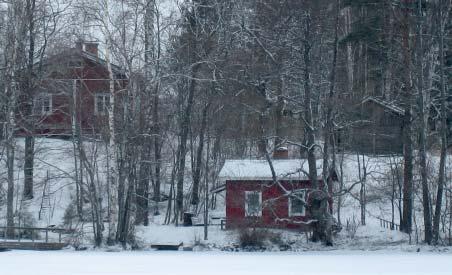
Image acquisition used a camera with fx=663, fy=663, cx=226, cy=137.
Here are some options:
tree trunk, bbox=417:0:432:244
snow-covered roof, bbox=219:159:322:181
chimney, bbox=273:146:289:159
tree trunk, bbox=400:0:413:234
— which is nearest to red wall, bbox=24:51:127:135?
snow-covered roof, bbox=219:159:322:181

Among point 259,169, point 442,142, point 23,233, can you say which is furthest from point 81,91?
point 442,142

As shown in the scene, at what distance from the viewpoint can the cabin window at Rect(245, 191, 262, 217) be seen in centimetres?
2520

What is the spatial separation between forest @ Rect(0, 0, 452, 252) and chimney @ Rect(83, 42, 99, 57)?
352 mm

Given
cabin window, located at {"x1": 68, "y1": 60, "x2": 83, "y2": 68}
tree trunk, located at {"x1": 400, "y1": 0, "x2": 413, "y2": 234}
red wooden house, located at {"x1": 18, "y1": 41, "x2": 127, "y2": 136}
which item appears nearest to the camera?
tree trunk, located at {"x1": 400, "y1": 0, "x2": 413, "y2": 234}

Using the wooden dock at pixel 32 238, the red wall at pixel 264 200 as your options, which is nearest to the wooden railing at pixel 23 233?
the wooden dock at pixel 32 238

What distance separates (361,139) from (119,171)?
37.2 ft

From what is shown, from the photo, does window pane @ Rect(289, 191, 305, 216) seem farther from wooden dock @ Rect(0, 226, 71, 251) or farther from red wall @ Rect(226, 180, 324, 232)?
wooden dock @ Rect(0, 226, 71, 251)

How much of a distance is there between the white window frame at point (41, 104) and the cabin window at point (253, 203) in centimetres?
988

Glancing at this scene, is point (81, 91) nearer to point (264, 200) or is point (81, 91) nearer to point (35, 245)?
point (35, 245)

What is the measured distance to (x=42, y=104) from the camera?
30.6 m

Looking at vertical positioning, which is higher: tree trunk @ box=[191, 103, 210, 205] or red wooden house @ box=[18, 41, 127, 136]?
red wooden house @ box=[18, 41, 127, 136]

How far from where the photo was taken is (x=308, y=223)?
24219 millimetres

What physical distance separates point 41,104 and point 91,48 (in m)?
5.12

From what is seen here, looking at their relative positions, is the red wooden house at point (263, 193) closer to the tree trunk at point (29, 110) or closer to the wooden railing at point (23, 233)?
the wooden railing at point (23, 233)
